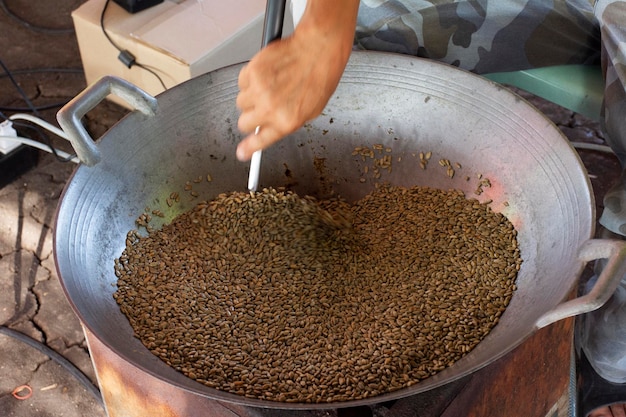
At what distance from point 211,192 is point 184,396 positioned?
45 centimetres

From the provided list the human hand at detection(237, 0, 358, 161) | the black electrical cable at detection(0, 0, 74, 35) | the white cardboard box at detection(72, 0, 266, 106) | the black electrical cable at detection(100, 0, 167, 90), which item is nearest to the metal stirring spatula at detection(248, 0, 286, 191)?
the human hand at detection(237, 0, 358, 161)

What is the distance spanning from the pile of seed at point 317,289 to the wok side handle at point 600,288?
0.20 m

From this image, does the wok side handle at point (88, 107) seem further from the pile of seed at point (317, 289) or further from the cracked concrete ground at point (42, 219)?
the cracked concrete ground at point (42, 219)

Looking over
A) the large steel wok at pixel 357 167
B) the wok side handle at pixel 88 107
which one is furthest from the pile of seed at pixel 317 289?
the wok side handle at pixel 88 107

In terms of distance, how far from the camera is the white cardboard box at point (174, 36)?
213 cm

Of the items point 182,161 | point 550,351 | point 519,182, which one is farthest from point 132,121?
point 550,351

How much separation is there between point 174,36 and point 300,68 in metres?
1.39

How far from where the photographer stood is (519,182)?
125cm

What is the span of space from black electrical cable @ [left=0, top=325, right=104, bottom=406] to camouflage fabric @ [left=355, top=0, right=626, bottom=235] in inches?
42.1

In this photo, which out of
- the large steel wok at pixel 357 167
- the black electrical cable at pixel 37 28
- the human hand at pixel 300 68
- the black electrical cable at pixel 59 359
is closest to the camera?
the human hand at pixel 300 68

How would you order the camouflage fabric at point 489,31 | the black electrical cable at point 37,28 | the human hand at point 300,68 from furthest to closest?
1. the black electrical cable at point 37,28
2. the camouflage fabric at point 489,31
3. the human hand at point 300,68

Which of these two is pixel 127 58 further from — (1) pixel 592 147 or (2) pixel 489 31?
(1) pixel 592 147

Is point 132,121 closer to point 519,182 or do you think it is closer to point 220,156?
point 220,156

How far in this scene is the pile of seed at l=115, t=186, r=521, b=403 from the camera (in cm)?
107
